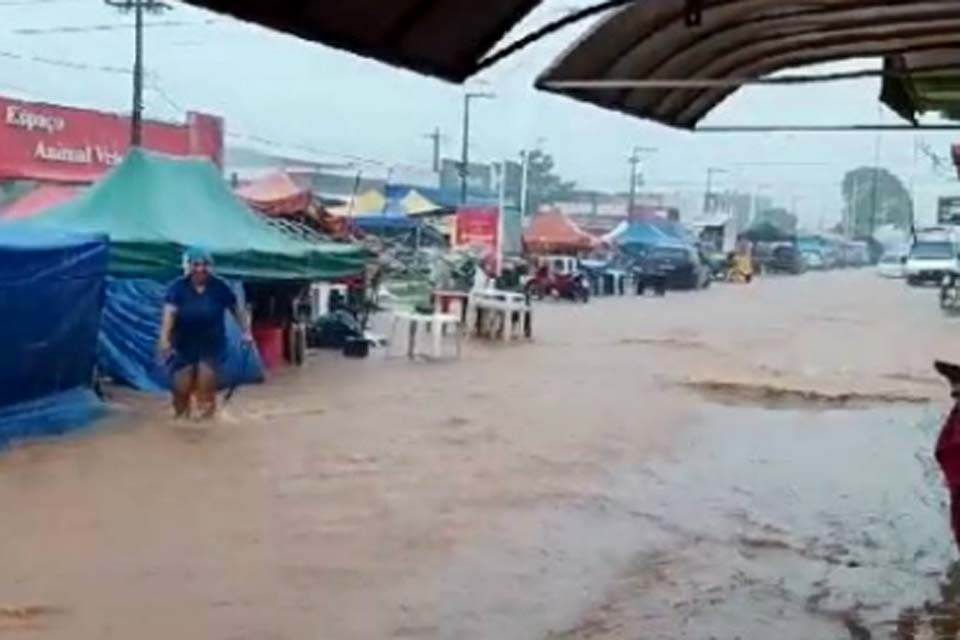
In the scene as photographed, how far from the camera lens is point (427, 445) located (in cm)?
1421

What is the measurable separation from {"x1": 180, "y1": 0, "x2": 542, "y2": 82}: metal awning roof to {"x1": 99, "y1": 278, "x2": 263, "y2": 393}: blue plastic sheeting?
11261 millimetres

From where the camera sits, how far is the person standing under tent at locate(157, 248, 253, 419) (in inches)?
539

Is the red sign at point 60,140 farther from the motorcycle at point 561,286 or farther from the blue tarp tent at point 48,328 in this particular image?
the blue tarp tent at point 48,328

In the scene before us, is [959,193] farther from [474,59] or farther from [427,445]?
[474,59]

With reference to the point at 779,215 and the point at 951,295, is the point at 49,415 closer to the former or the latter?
the point at 951,295

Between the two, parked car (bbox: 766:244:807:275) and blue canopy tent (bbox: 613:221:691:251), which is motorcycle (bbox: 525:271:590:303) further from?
parked car (bbox: 766:244:807:275)

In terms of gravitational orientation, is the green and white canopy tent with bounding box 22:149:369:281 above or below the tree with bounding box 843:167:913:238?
below

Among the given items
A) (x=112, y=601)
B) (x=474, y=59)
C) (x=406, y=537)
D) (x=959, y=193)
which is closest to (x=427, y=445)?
(x=406, y=537)

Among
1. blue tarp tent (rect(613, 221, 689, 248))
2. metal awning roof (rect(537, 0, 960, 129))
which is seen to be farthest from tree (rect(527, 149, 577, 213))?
metal awning roof (rect(537, 0, 960, 129))

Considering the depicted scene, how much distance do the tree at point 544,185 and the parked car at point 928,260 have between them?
55.9m

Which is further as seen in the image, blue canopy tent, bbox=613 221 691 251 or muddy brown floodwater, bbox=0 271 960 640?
blue canopy tent, bbox=613 221 691 251

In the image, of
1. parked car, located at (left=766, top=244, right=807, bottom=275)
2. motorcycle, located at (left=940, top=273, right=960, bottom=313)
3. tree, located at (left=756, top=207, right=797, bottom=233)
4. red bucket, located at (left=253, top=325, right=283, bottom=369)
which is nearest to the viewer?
red bucket, located at (left=253, top=325, right=283, bottom=369)

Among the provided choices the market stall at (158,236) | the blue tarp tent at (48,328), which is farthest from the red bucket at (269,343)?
the blue tarp tent at (48,328)

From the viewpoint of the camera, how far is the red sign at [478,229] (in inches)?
1489
